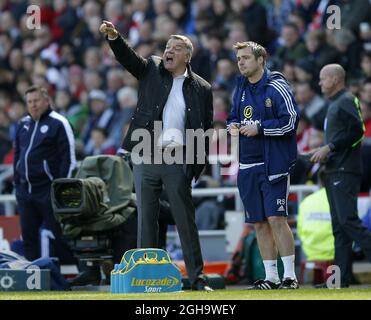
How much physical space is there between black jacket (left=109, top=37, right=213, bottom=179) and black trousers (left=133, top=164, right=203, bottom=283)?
0.65 feet

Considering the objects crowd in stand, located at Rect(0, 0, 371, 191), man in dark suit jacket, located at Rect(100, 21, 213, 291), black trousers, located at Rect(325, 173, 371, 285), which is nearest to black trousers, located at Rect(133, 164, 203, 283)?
man in dark suit jacket, located at Rect(100, 21, 213, 291)

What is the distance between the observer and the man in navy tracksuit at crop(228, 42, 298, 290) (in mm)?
10242

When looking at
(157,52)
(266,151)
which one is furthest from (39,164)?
(157,52)

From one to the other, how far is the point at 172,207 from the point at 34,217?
9.66ft

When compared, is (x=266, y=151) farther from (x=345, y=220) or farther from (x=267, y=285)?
(x=345, y=220)

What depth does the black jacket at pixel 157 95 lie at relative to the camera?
10.6 meters

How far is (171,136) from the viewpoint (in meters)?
10.6

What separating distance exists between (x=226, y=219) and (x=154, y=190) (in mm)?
3620

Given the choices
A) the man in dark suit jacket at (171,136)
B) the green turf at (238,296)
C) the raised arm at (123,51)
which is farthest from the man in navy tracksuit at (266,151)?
the raised arm at (123,51)

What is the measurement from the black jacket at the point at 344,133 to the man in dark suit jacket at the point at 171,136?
1.57 meters
